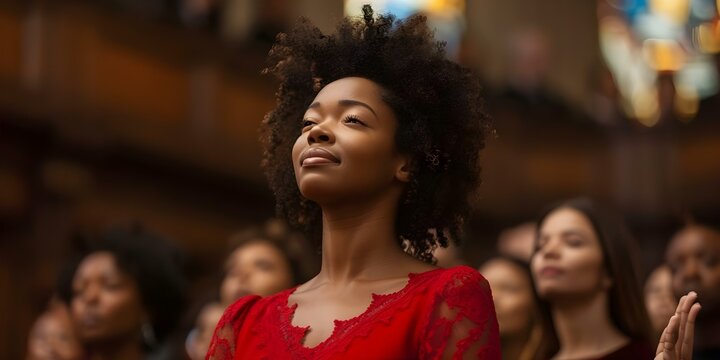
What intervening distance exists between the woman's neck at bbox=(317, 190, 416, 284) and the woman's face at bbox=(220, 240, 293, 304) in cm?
237

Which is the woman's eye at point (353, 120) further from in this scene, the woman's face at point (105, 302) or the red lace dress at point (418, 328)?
the woman's face at point (105, 302)

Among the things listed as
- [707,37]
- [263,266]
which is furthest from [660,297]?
[707,37]

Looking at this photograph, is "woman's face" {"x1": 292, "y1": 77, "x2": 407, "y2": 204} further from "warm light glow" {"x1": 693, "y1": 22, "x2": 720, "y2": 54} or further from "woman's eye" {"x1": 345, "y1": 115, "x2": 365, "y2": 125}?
"warm light glow" {"x1": 693, "y1": 22, "x2": 720, "y2": 54}

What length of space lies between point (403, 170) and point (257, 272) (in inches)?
99.2

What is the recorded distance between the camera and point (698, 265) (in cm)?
534

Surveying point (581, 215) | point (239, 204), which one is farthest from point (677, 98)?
point (581, 215)

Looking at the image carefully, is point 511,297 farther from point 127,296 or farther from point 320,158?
point 320,158

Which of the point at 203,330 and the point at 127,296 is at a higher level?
the point at 127,296

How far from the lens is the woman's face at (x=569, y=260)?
469 centimetres

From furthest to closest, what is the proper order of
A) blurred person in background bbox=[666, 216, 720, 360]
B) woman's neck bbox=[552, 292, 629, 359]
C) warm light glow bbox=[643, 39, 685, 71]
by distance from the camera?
warm light glow bbox=[643, 39, 685, 71]
blurred person in background bbox=[666, 216, 720, 360]
woman's neck bbox=[552, 292, 629, 359]


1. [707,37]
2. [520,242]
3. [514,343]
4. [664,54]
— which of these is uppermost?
[707,37]

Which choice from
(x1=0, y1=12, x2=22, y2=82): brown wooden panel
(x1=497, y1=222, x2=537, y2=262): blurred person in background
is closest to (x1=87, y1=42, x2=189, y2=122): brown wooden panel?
(x1=0, y1=12, x2=22, y2=82): brown wooden panel

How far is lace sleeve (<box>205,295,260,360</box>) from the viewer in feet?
11.2

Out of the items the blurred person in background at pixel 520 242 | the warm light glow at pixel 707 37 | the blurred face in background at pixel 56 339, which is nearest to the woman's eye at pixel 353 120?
the blurred face in background at pixel 56 339
